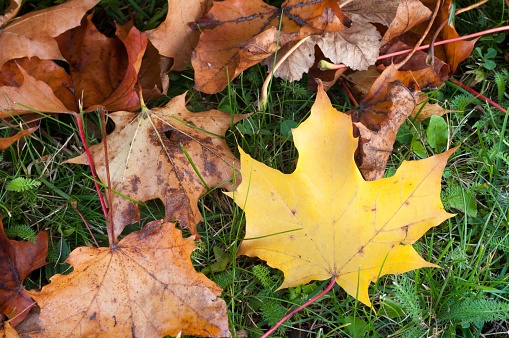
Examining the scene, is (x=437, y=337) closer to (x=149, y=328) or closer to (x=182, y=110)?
(x=149, y=328)

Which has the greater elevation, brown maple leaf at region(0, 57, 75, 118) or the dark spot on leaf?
brown maple leaf at region(0, 57, 75, 118)

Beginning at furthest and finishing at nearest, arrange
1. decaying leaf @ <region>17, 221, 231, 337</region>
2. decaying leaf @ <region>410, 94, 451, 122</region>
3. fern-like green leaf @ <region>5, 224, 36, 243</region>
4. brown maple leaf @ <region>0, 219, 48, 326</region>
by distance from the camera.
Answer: decaying leaf @ <region>410, 94, 451, 122</region> → fern-like green leaf @ <region>5, 224, 36, 243</region> → brown maple leaf @ <region>0, 219, 48, 326</region> → decaying leaf @ <region>17, 221, 231, 337</region>

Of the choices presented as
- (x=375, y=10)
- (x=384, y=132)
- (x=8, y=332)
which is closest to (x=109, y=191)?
(x=8, y=332)

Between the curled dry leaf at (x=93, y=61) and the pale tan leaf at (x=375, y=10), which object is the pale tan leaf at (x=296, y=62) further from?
the curled dry leaf at (x=93, y=61)

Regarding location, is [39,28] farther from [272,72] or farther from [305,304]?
[305,304]

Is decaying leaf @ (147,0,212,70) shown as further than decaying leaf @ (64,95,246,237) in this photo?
Yes

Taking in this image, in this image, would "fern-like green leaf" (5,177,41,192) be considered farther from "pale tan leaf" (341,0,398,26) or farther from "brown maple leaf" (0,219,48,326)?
"pale tan leaf" (341,0,398,26)

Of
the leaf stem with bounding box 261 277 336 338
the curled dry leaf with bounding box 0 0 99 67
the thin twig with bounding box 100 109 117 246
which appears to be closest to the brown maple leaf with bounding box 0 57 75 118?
the curled dry leaf with bounding box 0 0 99 67
